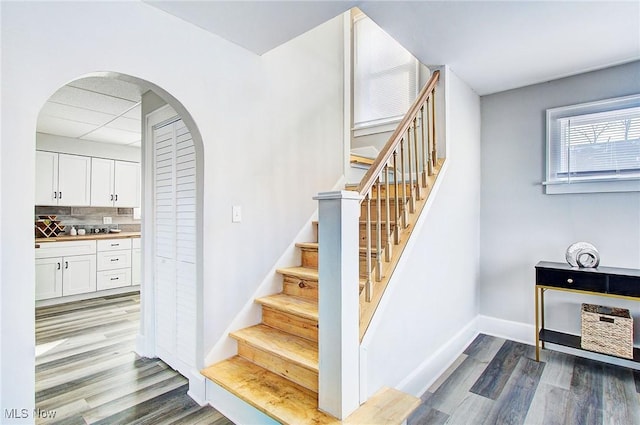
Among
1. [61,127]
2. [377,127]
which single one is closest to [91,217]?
[61,127]

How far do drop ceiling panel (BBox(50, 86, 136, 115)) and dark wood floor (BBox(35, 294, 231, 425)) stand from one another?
2420mm

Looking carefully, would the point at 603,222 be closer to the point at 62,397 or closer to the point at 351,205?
the point at 351,205

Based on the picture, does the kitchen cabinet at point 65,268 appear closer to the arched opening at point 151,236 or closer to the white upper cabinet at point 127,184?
the arched opening at point 151,236

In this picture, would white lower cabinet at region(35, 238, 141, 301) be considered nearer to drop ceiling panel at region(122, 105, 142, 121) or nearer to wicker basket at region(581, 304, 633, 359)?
drop ceiling panel at region(122, 105, 142, 121)

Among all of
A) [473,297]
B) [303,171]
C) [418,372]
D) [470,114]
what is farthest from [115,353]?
[470,114]

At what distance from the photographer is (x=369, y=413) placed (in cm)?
168

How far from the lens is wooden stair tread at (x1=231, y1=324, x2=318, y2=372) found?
1.93 meters

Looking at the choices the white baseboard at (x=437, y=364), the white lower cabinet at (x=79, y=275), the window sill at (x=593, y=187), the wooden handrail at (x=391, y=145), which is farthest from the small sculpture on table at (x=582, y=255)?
the white lower cabinet at (x=79, y=275)

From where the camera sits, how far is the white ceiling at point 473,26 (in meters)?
1.85

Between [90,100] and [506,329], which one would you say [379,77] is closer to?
[506,329]

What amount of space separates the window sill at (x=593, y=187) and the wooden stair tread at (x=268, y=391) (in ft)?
8.65

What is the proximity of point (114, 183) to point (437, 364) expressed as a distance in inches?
214

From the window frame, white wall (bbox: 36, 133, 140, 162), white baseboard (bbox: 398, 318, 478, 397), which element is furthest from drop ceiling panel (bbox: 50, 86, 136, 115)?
white baseboard (bbox: 398, 318, 478, 397)

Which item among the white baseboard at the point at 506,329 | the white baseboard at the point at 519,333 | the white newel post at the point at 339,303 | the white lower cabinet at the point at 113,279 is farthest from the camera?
the white lower cabinet at the point at 113,279
